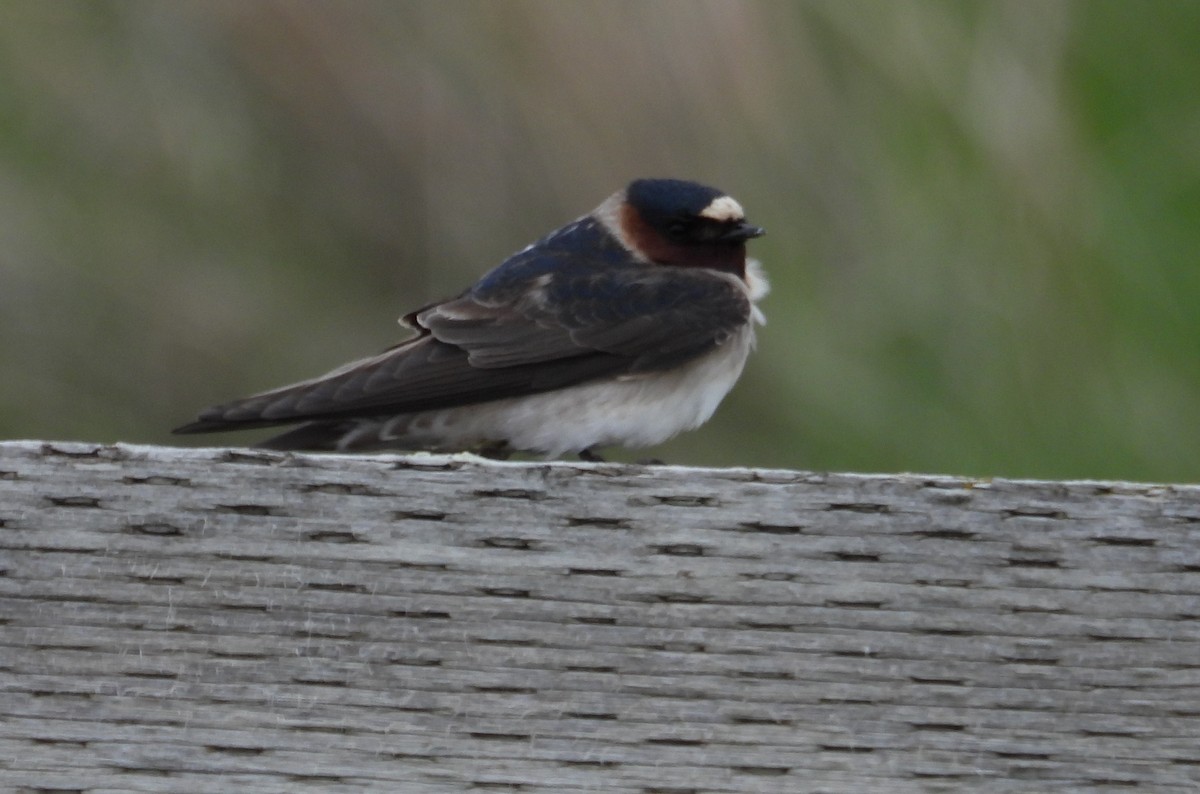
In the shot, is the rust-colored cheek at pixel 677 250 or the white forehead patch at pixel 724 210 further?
the rust-colored cheek at pixel 677 250

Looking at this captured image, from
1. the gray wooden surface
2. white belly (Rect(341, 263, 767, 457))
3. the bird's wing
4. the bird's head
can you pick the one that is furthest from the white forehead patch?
the gray wooden surface

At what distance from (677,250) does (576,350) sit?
0.68 metres

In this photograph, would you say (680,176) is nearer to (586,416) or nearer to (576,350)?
(576,350)

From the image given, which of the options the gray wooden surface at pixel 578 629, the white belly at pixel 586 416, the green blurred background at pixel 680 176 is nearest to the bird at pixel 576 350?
the white belly at pixel 586 416

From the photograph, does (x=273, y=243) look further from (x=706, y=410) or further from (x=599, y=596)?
(x=599, y=596)

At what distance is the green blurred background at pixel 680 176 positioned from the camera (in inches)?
123

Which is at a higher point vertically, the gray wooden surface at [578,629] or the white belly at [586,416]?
the white belly at [586,416]

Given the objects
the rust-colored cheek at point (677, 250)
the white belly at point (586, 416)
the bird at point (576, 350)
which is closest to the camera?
the bird at point (576, 350)

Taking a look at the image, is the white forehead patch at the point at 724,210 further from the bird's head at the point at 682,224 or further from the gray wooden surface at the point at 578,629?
the gray wooden surface at the point at 578,629

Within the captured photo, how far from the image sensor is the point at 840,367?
337 centimetres

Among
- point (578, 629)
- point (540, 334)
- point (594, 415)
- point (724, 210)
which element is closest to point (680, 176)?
Answer: point (724, 210)

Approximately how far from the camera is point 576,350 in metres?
3.33

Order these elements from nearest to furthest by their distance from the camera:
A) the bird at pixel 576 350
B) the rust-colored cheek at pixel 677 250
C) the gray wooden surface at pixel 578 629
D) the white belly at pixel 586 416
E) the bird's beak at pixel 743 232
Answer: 1. the gray wooden surface at pixel 578 629
2. the bird at pixel 576 350
3. the white belly at pixel 586 416
4. the bird's beak at pixel 743 232
5. the rust-colored cheek at pixel 677 250

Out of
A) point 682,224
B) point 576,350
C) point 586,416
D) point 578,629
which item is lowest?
A: point 578,629
